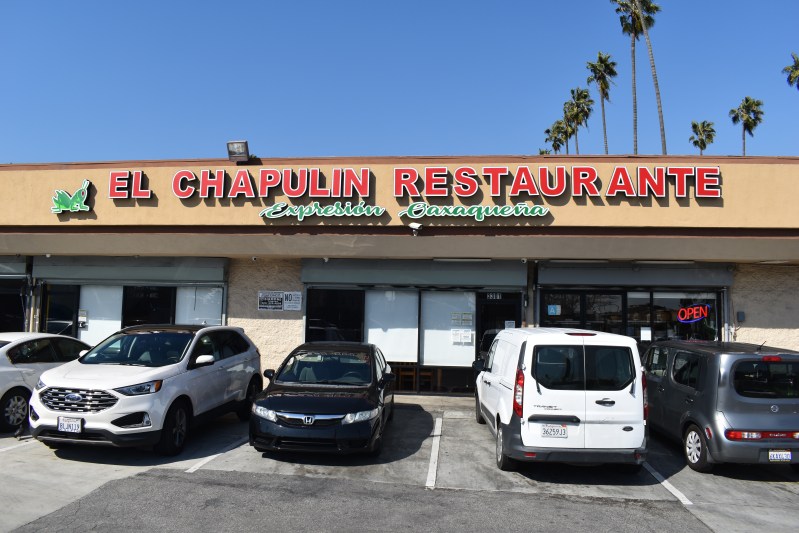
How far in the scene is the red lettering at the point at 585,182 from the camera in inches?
502

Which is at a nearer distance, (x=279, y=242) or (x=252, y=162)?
(x=279, y=242)

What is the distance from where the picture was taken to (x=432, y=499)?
6531mm

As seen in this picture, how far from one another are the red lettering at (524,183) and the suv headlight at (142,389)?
8363 mm

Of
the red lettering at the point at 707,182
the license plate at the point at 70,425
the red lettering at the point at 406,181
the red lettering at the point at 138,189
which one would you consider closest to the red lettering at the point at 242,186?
the red lettering at the point at 138,189

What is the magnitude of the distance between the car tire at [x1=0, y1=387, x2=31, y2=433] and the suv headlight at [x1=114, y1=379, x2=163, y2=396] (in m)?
2.88

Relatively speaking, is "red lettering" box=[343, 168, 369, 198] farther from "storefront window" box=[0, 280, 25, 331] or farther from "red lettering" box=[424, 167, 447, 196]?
"storefront window" box=[0, 280, 25, 331]

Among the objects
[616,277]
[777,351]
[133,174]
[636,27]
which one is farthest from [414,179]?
[636,27]

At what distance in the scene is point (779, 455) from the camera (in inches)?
284

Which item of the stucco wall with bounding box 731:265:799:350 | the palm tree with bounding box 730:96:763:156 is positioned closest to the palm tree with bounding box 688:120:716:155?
the palm tree with bounding box 730:96:763:156

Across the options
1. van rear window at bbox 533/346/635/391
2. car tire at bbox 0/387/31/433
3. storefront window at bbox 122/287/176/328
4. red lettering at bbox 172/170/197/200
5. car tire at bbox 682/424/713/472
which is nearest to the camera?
van rear window at bbox 533/346/635/391

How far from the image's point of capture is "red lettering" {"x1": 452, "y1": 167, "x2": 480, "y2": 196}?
13.0 metres

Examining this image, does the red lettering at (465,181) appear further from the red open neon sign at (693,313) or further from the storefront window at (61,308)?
the storefront window at (61,308)

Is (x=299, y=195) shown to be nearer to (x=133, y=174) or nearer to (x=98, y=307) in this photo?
(x=133, y=174)

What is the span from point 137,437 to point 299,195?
7140 mm
